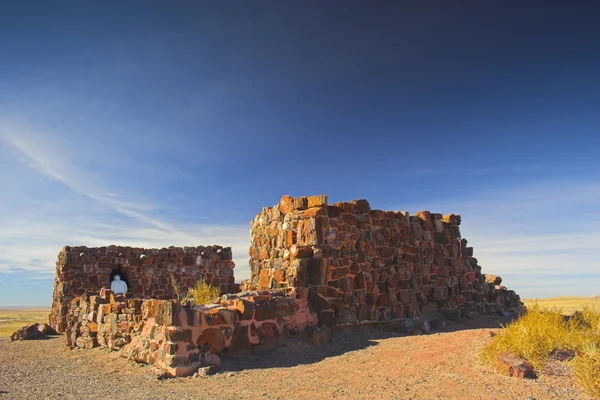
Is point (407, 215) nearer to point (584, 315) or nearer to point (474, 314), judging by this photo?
point (474, 314)

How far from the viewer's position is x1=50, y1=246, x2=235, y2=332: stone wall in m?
15.6

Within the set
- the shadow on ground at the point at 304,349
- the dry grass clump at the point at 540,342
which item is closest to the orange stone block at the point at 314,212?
the shadow on ground at the point at 304,349

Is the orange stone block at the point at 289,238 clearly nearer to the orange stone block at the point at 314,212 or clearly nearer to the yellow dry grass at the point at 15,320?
the orange stone block at the point at 314,212

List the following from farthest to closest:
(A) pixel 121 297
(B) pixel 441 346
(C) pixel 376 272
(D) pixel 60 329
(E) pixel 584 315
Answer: (D) pixel 60 329 < (C) pixel 376 272 < (A) pixel 121 297 < (E) pixel 584 315 < (B) pixel 441 346

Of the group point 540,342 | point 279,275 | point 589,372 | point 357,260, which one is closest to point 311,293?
point 279,275

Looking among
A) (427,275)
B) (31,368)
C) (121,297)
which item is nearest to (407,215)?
(427,275)

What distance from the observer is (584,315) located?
7.92 m

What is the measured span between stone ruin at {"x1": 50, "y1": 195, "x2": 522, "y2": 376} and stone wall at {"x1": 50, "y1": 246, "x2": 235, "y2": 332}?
4402 mm

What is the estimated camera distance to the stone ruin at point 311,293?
24.5 ft

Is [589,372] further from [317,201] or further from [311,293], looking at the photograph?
[317,201]

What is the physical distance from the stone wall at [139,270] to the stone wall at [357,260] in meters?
6.24

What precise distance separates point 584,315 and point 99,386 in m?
7.95

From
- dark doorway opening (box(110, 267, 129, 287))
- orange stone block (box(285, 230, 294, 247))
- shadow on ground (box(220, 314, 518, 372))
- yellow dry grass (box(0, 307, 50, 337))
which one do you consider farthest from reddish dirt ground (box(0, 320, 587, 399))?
yellow dry grass (box(0, 307, 50, 337))

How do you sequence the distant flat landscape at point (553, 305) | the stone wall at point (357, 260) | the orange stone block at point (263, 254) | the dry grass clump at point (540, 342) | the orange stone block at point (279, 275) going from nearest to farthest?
the dry grass clump at point (540, 342), the stone wall at point (357, 260), the orange stone block at point (279, 275), the orange stone block at point (263, 254), the distant flat landscape at point (553, 305)
